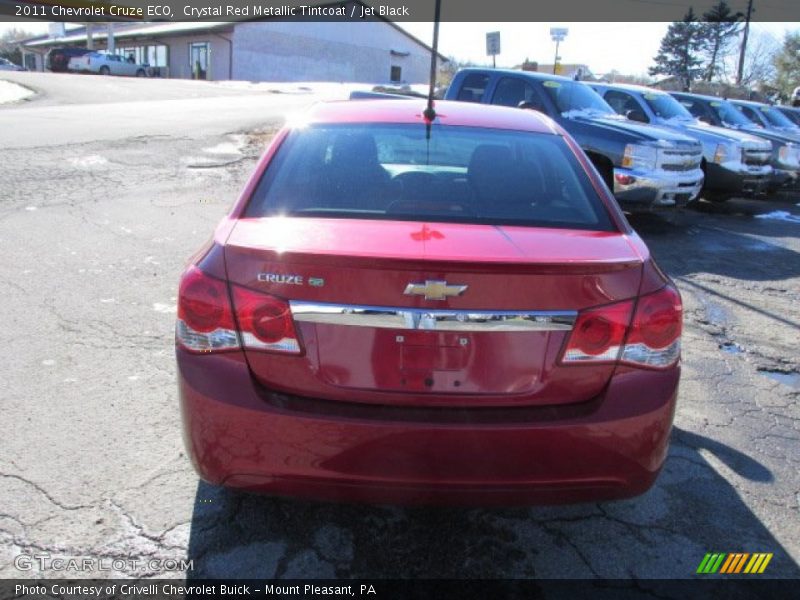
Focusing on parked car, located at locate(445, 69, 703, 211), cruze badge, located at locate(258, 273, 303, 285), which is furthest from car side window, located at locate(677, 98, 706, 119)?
cruze badge, located at locate(258, 273, 303, 285)

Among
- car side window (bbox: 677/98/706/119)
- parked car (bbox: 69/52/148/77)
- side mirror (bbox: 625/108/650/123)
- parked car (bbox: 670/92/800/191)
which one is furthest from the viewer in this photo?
parked car (bbox: 69/52/148/77)

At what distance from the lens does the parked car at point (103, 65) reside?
41531 mm

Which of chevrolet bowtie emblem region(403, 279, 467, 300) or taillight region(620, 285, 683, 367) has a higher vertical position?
chevrolet bowtie emblem region(403, 279, 467, 300)

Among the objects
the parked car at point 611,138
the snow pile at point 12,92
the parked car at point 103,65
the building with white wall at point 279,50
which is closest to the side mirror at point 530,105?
the parked car at point 611,138

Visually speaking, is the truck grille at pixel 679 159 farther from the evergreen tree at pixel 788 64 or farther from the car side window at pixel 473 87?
the evergreen tree at pixel 788 64

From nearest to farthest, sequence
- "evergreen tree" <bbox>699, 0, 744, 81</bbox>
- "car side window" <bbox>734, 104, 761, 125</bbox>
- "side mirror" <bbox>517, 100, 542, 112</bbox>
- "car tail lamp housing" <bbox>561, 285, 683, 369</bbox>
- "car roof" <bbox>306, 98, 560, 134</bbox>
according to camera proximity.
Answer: "car tail lamp housing" <bbox>561, 285, 683, 369</bbox>, "car roof" <bbox>306, 98, 560, 134</bbox>, "side mirror" <bbox>517, 100, 542, 112</bbox>, "car side window" <bbox>734, 104, 761, 125</bbox>, "evergreen tree" <bbox>699, 0, 744, 81</bbox>

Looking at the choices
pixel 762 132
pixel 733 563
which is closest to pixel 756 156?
pixel 762 132

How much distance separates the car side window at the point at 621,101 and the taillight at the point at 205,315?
1093cm

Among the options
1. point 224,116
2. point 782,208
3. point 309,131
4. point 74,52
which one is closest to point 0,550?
point 309,131

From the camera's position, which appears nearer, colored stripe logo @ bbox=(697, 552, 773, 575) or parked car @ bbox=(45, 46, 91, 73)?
colored stripe logo @ bbox=(697, 552, 773, 575)

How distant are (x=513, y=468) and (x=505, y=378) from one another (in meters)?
0.29

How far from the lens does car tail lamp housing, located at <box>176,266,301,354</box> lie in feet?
7.09

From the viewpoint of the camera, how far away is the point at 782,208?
12.9 metres

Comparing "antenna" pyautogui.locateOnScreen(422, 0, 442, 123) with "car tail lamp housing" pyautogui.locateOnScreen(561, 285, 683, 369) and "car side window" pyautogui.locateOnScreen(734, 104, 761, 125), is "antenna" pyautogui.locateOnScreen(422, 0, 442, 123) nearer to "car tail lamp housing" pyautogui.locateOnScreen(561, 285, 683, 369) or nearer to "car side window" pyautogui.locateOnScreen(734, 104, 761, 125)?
"car tail lamp housing" pyautogui.locateOnScreen(561, 285, 683, 369)
